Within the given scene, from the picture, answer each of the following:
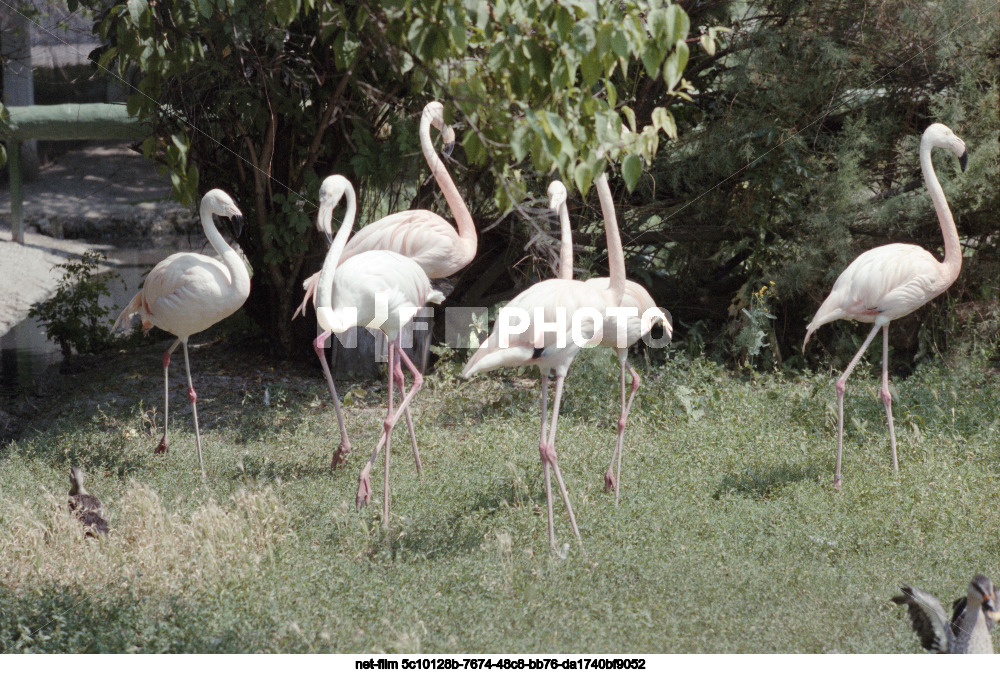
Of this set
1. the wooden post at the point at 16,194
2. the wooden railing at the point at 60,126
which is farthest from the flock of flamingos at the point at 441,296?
the wooden post at the point at 16,194

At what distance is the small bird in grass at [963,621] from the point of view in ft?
8.71

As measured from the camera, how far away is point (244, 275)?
16.5ft

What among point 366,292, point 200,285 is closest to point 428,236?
point 366,292

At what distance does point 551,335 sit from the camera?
155 inches

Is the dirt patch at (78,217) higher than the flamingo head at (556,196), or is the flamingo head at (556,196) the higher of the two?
the flamingo head at (556,196)

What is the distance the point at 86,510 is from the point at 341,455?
4.64ft

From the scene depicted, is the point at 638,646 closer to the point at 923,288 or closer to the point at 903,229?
the point at 923,288

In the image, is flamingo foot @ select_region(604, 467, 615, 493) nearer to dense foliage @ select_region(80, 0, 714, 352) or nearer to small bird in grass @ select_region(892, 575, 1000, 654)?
dense foliage @ select_region(80, 0, 714, 352)

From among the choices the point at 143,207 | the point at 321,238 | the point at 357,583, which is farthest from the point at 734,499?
the point at 143,207

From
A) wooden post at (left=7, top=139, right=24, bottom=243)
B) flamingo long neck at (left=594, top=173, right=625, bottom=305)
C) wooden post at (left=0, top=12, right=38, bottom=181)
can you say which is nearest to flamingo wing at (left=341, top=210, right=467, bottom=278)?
flamingo long neck at (left=594, top=173, right=625, bottom=305)

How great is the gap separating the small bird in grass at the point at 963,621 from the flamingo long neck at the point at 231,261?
3.55m

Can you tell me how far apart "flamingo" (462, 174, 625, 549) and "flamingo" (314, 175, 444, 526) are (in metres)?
0.69

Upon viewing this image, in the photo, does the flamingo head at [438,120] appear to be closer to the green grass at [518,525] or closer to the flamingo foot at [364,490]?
the green grass at [518,525]

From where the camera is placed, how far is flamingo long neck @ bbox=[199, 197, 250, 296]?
5.02 metres
